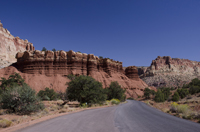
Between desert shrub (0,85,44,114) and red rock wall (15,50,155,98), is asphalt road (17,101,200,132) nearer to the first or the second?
desert shrub (0,85,44,114)

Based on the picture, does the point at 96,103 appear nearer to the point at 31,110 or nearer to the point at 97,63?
the point at 31,110

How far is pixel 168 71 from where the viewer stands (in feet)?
405

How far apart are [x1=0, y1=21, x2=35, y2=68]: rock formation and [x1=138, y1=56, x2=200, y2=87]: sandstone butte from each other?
336ft

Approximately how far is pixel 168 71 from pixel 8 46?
422ft

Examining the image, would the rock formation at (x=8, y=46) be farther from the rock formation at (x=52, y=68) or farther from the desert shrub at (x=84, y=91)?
the desert shrub at (x=84, y=91)

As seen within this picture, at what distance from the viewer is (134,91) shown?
3118 inches

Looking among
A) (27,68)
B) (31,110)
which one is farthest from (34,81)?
(31,110)

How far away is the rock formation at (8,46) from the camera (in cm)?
8575

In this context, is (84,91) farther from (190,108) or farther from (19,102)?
(190,108)

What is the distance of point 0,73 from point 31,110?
4989 centimetres

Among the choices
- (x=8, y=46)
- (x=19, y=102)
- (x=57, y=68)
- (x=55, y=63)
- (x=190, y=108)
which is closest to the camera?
(x=19, y=102)

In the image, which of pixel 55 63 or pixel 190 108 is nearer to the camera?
pixel 190 108

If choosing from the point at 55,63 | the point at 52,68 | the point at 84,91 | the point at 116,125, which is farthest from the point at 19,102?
the point at 55,63

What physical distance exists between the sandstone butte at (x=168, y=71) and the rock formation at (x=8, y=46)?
102300 mm
